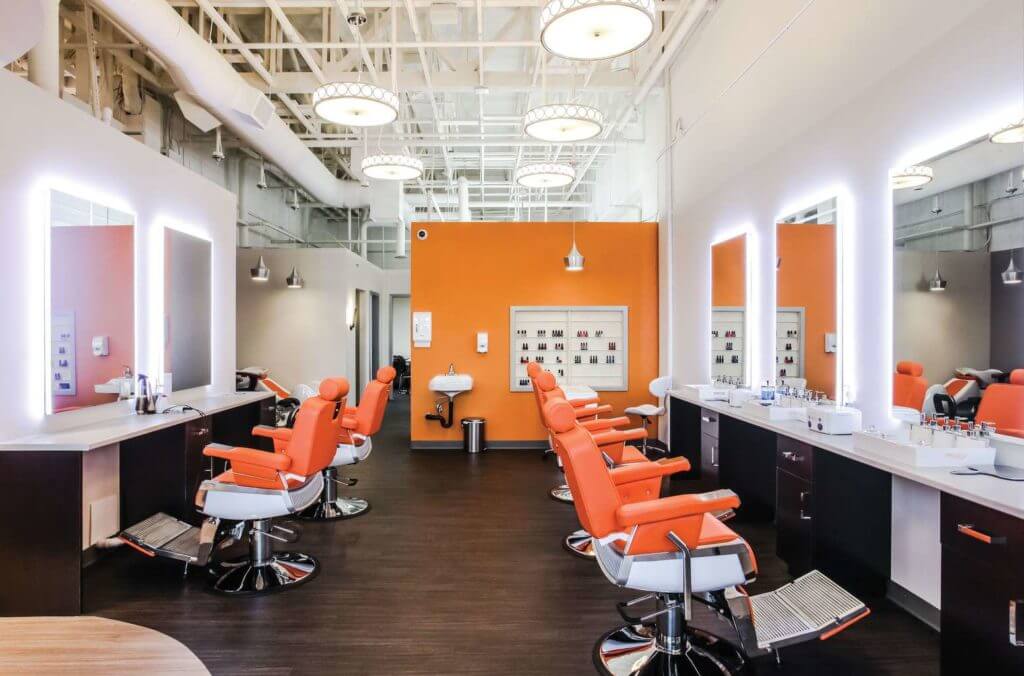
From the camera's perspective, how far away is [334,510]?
14.8 ft

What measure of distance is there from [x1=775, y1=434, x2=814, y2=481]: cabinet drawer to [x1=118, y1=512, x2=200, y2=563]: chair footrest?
3.44 m

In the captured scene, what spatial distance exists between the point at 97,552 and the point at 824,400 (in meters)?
4.74

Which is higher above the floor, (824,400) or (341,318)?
(341,318)

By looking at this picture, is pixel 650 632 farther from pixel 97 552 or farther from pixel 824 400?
pixel 97 552

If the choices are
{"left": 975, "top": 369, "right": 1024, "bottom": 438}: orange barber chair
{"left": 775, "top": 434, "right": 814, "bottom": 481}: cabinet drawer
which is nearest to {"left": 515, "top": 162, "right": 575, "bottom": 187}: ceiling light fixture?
{"left": 775, "top": 434, "right": 814, "bottom": 481}: cabinet drawer

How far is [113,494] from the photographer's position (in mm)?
3904

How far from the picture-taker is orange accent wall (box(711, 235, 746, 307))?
497 centimetres

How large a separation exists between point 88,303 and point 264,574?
82.8 inches

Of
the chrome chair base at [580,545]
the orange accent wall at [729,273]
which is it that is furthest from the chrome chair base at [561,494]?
the orange accent wall at [729,273]

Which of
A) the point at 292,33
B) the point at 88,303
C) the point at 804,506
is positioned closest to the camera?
the point at 804,506

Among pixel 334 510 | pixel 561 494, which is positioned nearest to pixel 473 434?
pixel 561 494

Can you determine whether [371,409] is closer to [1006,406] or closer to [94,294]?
[94,294]

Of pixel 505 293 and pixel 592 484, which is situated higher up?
pixel 505 293

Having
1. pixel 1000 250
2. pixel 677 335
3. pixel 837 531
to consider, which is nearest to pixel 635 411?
pixel 677 335
